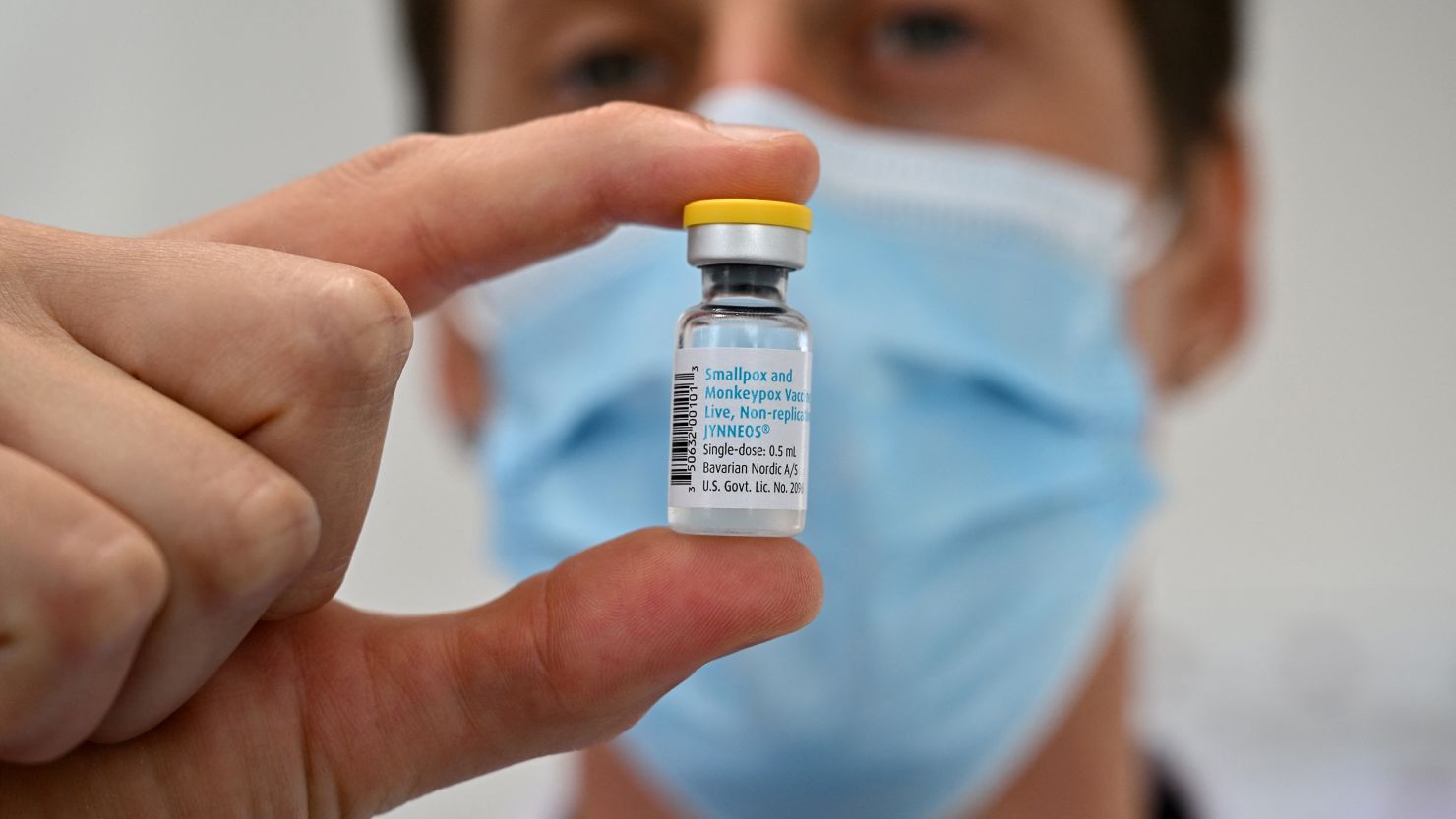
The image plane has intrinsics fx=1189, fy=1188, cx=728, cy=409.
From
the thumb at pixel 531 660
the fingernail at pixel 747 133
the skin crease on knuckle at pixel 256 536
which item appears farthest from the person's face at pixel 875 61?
the skin crease on knuckle at pixel 256 536

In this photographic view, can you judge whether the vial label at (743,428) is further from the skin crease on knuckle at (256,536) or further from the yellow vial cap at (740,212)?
the skin crease on knuckle at (256,536)

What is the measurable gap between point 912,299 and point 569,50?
2.26 ft

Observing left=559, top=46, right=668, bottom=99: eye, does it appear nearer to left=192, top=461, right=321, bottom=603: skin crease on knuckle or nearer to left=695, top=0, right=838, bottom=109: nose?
left=695, top=0, right=838, bottom=109: nose

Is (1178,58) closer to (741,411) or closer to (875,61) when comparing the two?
(875,61)

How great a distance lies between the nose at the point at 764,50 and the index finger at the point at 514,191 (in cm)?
73

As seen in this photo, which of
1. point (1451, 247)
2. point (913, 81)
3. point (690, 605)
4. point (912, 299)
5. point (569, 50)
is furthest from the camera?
point (1451, 247)

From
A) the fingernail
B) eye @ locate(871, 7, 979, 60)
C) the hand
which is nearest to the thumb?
the hand

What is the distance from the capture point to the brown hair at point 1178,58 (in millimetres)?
1852

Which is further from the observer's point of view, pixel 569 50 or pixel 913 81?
pixel 569 50

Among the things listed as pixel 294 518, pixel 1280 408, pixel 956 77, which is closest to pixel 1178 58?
pixel 956 77

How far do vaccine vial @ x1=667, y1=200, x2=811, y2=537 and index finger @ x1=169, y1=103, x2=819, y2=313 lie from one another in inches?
1.0

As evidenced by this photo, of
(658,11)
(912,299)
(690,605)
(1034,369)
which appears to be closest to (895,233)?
(912,299)

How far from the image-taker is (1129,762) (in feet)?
6.18

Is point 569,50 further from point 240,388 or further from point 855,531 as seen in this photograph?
point 240,388
